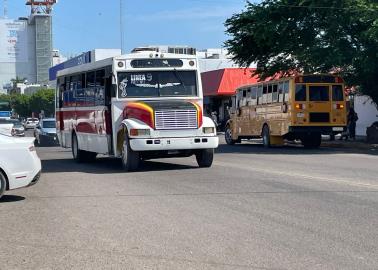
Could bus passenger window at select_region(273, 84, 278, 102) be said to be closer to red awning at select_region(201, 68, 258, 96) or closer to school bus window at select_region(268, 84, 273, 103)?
school bus window at select_region(268, 84, 273, 103)

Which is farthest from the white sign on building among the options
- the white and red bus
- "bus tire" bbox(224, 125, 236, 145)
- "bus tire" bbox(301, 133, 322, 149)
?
the white and red bus

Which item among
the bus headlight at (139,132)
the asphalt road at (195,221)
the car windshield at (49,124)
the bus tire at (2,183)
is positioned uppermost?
the car windshield at (49,124)

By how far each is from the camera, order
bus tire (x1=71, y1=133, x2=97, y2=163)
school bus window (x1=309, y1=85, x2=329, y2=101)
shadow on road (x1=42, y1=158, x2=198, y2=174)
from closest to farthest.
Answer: shadow on road (x1=42, y1=158, x2=198, y2=174) < bus tire (x1=71, y1=133, x2=97, y2=163) < school bus window (x1=309, y1=85, x2=329, y2=101)

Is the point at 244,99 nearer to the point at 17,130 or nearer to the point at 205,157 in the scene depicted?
the point at 17,130

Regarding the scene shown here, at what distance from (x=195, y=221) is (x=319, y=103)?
18552 millimetres

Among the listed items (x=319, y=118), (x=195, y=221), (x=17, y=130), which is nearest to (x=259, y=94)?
(x=319, y=118)

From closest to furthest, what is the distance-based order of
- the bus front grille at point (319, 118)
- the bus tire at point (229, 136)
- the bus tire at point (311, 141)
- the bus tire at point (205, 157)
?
the bus tire at point (205, 157) < the bus front grille at point (319, 118) < the bus tire at point (311, 141) < the bus tire at point (229, 136)

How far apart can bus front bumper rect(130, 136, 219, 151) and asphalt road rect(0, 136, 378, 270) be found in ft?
2.42

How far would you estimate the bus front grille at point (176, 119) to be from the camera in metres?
16.4

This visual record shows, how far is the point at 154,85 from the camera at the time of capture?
57.0ft

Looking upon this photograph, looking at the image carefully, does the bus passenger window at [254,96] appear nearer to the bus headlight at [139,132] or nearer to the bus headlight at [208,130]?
the bus headlight at [208,130]

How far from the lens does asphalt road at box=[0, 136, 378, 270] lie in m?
7.18

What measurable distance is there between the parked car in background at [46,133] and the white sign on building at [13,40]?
13380 centimetres

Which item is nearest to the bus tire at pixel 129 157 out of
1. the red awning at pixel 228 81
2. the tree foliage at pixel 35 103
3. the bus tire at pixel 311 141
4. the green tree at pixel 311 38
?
the green tree at pixel 311 38
